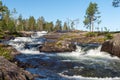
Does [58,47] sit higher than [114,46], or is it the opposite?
[114,46]

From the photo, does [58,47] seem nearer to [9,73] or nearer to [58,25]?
[9,73]

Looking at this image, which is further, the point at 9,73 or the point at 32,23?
the point at 32,23

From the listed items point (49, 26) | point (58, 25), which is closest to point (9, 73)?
point (49, 26)

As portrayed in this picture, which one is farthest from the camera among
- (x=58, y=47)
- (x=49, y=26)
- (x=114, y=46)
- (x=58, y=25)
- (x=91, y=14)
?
(x=58, y=25)

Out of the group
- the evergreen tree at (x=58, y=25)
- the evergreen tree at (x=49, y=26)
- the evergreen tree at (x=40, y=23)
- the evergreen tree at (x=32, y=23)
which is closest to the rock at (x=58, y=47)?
the evergreen tree at (x=32, y=23)

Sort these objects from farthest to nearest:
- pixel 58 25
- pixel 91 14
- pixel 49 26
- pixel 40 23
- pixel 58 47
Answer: pixel 58 25 < pixel 40 23 < pixel 49 26 < pixel 91 14 < pixel 58 47

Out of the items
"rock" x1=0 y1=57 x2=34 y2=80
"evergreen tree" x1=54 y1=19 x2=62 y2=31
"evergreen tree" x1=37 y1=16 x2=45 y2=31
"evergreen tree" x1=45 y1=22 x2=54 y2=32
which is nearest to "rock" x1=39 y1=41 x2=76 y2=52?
"rock" x1=0 y1=57 x2=34 y2=80

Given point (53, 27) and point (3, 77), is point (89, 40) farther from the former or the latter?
point (53, 27)

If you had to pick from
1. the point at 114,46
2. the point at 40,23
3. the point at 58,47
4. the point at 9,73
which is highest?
the point at 40,23

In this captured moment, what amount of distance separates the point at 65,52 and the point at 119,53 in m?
8.21

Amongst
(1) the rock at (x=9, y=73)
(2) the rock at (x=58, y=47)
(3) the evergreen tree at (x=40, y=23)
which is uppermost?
(3) the evergreen tree at (x=40, y=23)

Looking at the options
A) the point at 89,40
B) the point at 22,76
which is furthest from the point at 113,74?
A: the point at 89,40

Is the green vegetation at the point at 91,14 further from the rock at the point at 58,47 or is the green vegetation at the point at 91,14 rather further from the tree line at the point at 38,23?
the rock at the point at 58,47

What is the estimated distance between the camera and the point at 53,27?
520ft
